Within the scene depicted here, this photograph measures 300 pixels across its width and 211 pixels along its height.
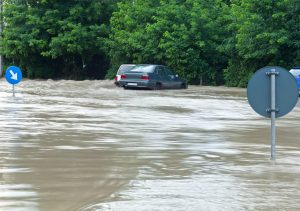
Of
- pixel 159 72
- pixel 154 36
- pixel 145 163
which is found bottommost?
pixel 145 163

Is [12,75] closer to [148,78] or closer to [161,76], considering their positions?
[148,78]

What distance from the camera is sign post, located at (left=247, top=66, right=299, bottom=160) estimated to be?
10102mm

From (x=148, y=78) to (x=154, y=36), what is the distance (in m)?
8.39

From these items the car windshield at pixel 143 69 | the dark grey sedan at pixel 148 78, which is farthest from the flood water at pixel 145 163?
the car windshield at pixel 143 69

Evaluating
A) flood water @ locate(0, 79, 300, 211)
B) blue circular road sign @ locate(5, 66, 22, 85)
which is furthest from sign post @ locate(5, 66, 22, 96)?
flood water @ locate(0, 79, 300, 211)

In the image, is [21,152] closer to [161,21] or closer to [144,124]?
[144,124]

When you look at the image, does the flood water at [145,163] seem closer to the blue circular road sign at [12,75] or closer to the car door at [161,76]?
the blue circular road sign at [12,75]

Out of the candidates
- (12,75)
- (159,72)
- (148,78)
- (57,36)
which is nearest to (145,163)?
→ (12,75)

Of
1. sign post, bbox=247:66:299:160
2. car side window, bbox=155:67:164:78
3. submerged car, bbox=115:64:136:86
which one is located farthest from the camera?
submerged car, bbox=115:64:136:86

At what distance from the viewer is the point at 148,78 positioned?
3500 centimetres

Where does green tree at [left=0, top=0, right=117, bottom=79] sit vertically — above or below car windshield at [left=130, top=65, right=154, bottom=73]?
above

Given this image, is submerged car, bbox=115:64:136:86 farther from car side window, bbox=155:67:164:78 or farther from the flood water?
the flood water

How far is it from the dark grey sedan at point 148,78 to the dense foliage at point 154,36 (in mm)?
4119

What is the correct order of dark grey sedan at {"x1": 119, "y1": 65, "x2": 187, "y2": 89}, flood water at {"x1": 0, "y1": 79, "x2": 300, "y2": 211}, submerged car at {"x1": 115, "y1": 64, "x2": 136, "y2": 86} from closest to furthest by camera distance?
flood water at {"x1": 0, "y1": 79, "x2": 300, "y2": 211} < dark grey sedan at {"x1": 119, "y1": 65, "x2": 187, "y2": 89} < submerged car at {"x1": 115, "y1": 64, "x2": 136, "y2": 86}
